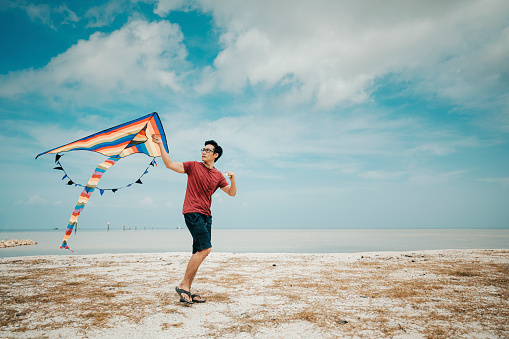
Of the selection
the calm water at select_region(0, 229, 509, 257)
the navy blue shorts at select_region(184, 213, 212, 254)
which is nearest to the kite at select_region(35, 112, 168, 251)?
the navy blue shorts at select_region(184, 213, 212, 254)

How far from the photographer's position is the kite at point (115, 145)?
571cm

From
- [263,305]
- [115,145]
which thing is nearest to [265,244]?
[115,145]

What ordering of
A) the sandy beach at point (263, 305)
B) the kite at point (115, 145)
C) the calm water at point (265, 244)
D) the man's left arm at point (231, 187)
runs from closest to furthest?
the sandy beach at point (263, 305) < the man's left arm at point (231, 187) < the kite at point (115, 145) < the calm water at point (265, 244)

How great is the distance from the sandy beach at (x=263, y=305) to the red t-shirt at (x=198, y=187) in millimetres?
1365

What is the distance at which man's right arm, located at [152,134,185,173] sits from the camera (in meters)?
3.99

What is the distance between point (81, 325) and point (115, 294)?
4.91 feet

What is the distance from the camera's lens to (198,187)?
14.0 ft

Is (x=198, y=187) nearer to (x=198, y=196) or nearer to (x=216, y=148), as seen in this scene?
(x=198, y=196)

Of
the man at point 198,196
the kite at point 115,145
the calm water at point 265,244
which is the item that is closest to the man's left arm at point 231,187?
the man at point 198,196

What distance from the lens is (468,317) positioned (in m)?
3.25

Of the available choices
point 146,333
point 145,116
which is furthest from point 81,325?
point 145,116

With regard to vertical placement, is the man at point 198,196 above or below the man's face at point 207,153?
below

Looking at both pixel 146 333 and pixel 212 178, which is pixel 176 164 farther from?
pixel 146 333

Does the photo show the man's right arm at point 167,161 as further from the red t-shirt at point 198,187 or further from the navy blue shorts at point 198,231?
the navy blue shorts at point 198,231
